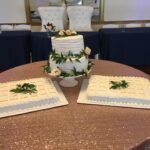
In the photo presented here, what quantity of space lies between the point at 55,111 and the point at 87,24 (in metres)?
3.49

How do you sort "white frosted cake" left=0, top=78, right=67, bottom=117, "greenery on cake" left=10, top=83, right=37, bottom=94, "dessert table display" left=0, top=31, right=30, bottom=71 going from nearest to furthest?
"white frosted cake" left=0, top=78, right=67, bottom=117 → "greenery on cake" left=10, top=83, right=37, bottom=94 → "dessert table display" left=0, top=31, right=30, bottom=71

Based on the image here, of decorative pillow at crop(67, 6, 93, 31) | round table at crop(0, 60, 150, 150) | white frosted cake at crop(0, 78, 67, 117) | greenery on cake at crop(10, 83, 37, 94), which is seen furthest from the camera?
decorative pillow at crop(67, 6, 93, 31)

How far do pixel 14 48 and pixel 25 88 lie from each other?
2.22 metres

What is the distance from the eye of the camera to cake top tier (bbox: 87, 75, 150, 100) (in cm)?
136

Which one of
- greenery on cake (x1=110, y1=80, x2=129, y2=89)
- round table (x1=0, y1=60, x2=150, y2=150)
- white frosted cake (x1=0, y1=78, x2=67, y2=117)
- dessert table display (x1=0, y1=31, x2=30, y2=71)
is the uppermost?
greenery on cake (x1=110, y1=80, x2=129, y2=89)

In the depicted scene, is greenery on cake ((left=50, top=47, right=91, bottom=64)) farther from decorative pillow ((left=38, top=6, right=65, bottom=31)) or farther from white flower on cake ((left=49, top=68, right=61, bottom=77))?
decorative pillow ((left=38, top=6, right=65, bottom=31))

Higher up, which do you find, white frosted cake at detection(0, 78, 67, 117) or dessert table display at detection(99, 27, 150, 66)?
white frosted cake at detection(0, 78, 67, 117)

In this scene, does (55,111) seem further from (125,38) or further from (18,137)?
(125,38)

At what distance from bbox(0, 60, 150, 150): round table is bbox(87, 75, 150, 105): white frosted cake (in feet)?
0.19

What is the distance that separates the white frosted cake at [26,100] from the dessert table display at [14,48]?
2145mm

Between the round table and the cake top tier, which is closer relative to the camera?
the round table

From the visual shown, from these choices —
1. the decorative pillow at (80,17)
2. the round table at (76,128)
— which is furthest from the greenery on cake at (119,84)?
the decorative pillow at (80,17)

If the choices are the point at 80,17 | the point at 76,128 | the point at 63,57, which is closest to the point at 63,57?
the point at 63,57

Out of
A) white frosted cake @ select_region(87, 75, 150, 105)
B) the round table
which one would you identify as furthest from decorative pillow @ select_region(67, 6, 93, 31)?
the round table
